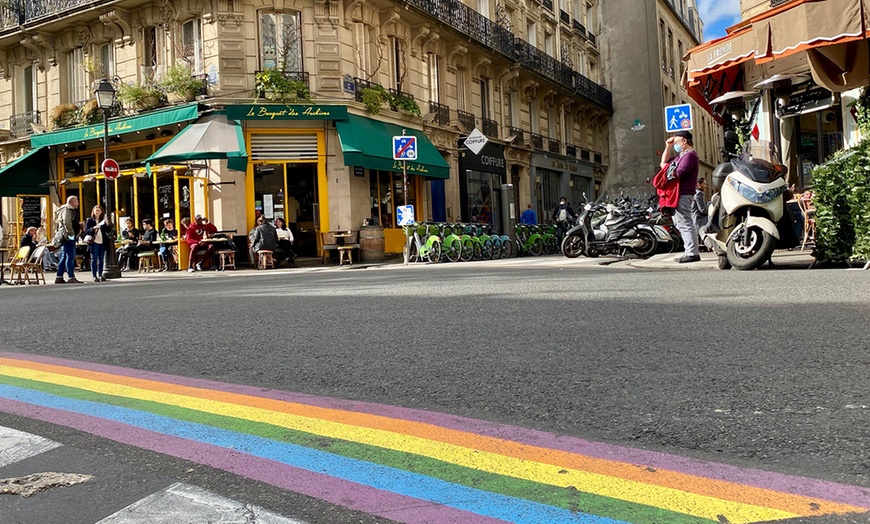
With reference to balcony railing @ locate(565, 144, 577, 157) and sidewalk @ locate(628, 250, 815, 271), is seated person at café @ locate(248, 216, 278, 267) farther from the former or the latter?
balcony railing @ locate(565, 144, 577, 157)

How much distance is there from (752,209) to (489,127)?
787 inches

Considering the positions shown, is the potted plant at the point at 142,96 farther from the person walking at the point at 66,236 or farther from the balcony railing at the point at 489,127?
the balcony railing at the point at 489,127

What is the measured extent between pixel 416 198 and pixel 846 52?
14692 millimetres

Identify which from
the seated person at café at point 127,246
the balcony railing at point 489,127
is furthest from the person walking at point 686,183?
the balcony railing at point 489,127

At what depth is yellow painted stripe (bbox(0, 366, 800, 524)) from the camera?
1796mm

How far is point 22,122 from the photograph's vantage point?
80.6 ft

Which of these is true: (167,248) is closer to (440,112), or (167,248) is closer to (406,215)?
(406,215)

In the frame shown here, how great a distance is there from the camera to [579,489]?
1.97 m

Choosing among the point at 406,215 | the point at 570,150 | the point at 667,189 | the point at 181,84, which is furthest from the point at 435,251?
the point at 570,150

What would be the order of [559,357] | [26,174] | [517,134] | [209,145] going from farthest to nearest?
→ [517,134] < [26,174] < [209,145] < [559,357]

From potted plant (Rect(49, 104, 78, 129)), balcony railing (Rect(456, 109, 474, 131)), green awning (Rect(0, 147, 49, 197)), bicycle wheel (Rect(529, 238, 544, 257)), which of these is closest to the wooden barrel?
bicycle wheel (Rect(529, 238, 544, 257))

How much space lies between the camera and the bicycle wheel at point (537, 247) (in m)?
21.7

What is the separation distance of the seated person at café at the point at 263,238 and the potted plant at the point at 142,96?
18.0ft

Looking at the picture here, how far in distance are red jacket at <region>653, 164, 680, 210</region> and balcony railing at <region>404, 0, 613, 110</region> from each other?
14.2 metres
